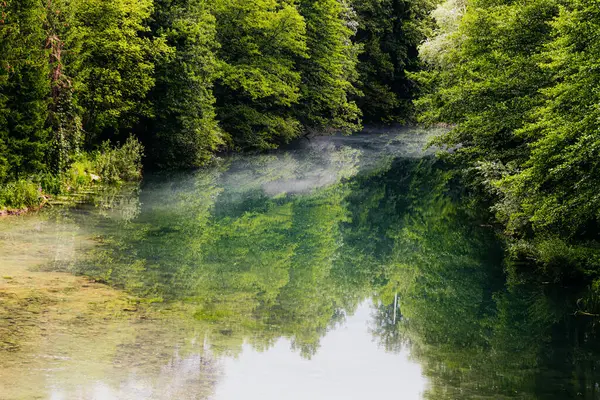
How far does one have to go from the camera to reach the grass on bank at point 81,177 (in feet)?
59.0

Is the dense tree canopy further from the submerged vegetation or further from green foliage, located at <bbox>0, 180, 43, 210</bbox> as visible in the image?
the submerged vegetation

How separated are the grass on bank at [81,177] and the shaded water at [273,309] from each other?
2.82 feet

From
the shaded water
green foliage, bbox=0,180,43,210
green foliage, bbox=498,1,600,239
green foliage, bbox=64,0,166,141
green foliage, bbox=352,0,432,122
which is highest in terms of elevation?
green foliage, bbox=352,0,432,122

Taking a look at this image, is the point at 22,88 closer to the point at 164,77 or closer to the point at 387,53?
the point at 164,77

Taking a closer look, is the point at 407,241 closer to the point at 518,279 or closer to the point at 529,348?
the point at 518,279

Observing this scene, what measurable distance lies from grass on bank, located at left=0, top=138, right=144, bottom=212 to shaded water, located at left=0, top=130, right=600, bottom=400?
86cm

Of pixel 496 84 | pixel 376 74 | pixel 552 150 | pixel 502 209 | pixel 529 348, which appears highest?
pixel 376 74

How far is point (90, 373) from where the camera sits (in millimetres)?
8445

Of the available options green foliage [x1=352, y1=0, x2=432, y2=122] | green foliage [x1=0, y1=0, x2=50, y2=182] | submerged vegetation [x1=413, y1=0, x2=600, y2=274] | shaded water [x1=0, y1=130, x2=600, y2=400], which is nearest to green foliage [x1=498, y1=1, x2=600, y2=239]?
submerged vegetation [x1=413, y1=0, x2=600, y2=274]

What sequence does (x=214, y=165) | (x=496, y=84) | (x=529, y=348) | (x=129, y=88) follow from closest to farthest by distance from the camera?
1. (x=529, y=348)
2. (x=496, y=84)
3. (x=129, y=88)
4. (x=214, y=165)

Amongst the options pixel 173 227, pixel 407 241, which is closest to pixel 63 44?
pixel 173 227

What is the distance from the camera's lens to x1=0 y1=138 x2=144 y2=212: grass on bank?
707 inches

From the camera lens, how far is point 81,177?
22750 mm

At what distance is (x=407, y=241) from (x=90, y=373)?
40.4 feet
